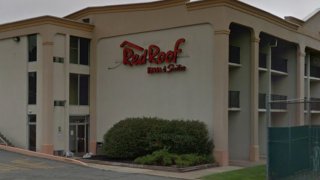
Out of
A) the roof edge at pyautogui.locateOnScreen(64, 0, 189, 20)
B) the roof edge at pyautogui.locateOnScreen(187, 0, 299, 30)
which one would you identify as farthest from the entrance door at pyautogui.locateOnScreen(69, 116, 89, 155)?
the roof edge at pyautogui.locateOnScreen(187, 0, 299, 30)

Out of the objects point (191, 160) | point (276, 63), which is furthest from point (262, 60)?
point (191, 160)

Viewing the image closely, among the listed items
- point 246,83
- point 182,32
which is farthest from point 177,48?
point 246,83

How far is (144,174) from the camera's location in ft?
68.9

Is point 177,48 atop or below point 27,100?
atop

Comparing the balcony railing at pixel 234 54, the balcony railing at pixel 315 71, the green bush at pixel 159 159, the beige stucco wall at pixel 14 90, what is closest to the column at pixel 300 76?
the balcony railing at pixel 315 71

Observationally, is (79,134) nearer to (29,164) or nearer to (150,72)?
(150,72)

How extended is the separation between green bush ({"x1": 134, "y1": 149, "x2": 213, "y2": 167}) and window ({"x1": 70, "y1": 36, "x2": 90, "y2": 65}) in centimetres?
966

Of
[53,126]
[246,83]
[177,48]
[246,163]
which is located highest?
[177,48]

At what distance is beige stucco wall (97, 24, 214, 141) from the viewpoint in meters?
25.8

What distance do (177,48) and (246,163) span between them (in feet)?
23.7

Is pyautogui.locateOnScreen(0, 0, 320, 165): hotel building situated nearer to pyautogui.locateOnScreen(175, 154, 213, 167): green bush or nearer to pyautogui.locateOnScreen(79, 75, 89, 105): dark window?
pyautogui.locateOnScreen(79, 75, 89, 105): dark window

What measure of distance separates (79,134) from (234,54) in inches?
430

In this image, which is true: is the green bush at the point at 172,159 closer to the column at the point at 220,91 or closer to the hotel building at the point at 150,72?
the column at the point at 220,91

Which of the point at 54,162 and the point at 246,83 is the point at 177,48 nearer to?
the point at 246,83
